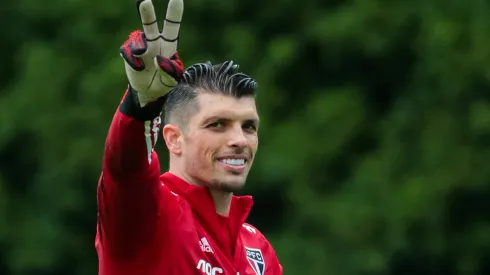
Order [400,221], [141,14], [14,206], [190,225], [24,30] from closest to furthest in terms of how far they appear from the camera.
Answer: [141,14] < [190,225] < [400,221] < [14,206] < [24,30]

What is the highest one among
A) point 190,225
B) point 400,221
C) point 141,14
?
point 141,14

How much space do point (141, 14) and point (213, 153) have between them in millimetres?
989

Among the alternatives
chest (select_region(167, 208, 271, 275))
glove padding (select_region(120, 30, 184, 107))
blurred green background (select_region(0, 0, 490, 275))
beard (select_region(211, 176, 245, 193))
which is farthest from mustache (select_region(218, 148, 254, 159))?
blurred green background (select_region(0, 0, 490, 275))

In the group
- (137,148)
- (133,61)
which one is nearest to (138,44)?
(133,61)

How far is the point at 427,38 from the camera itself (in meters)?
12.1

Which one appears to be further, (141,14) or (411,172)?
(411,172)

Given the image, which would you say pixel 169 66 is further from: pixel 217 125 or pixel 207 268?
pixel 207 268

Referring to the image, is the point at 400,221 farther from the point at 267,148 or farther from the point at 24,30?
the point at 24,30

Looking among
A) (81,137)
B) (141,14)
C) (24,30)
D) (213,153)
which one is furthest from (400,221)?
(141,14)

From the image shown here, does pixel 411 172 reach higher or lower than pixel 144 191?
lower

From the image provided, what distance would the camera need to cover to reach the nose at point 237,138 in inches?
178

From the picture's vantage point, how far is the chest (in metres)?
4.41

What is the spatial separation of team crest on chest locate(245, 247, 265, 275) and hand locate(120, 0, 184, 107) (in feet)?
4.22

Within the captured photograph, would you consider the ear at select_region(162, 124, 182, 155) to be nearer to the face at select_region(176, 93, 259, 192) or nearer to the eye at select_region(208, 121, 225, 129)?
the face at select_region(176, 93, 259, 192)
